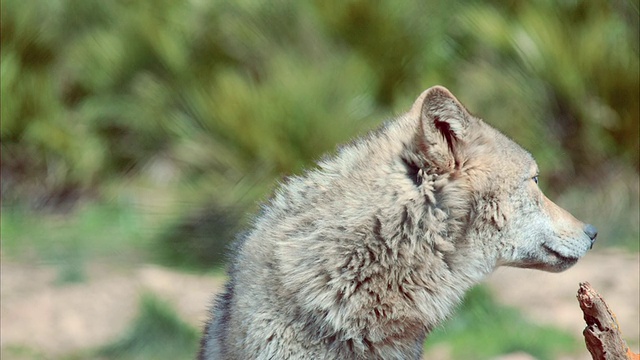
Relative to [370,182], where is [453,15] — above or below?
above

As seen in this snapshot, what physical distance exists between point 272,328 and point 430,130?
891 mm

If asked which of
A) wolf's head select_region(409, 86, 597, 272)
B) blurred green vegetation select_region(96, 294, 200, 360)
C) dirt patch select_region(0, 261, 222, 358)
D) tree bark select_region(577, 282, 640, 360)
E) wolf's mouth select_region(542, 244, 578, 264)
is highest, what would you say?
dirt patch select_region(0, 261, 222, 358)

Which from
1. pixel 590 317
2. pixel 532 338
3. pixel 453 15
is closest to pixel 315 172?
pixel 590 317

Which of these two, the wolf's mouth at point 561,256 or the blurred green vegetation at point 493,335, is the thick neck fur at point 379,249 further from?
the blurred green vegetation at point 493,335

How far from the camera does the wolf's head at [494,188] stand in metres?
3.79

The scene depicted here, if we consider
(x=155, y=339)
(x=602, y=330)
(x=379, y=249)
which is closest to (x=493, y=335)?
(x=155, y=339)

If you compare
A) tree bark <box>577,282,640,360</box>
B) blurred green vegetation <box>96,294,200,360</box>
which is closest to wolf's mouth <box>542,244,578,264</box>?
tree bark <box>577,282,640,360</box>

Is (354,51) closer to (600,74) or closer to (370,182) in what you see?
(600,74)

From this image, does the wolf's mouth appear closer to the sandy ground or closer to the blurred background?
the sandy ground

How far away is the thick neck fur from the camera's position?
3.74 meters

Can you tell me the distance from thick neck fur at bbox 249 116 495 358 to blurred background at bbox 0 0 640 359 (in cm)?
307

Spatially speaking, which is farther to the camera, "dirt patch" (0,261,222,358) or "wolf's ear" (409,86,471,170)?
"dirt patch" (0,261,222,358)

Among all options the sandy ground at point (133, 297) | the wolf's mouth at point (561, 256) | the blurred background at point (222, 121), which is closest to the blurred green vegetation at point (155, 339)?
the blurred background at point (222, 121)

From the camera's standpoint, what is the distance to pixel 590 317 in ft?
12.9
